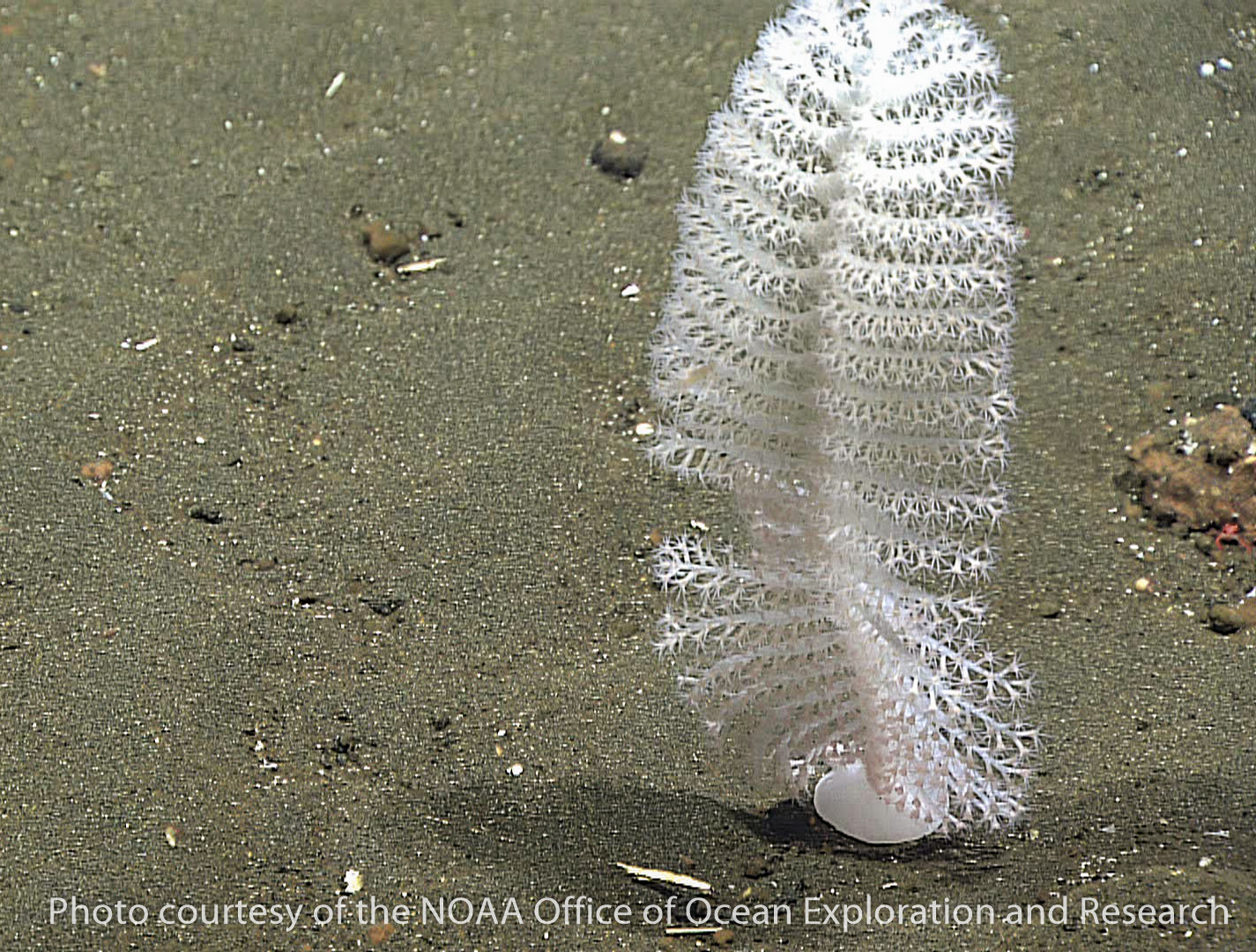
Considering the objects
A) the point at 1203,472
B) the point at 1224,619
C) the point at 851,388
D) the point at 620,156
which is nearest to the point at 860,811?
the point at 851,388

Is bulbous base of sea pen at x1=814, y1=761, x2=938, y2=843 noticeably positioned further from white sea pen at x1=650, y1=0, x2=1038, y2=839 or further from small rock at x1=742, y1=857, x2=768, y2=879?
small rock at x1=742, y1=857, x2=768, y2=879

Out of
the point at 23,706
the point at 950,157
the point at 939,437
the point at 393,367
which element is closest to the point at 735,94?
the point at 950,157

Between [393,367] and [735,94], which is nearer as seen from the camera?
[735,94]

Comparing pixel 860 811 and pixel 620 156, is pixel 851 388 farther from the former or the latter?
pixel 620 156

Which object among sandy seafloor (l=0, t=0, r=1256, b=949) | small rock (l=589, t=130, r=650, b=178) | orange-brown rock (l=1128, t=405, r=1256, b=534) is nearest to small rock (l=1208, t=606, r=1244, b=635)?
sandy seafloor (l=0, t=0, r=1256, b=949)

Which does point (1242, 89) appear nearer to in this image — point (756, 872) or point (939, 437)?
point (939, 437)

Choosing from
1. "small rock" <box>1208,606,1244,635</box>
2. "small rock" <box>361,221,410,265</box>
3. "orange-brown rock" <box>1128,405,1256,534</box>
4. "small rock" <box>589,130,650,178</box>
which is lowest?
"small rock" <box>1208,606,1244,635</box>

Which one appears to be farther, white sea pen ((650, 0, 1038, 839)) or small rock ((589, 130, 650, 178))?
small rock ((589, 130, 650, 178))
